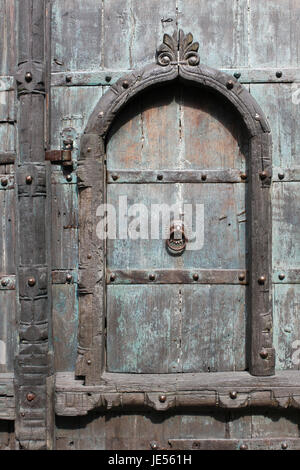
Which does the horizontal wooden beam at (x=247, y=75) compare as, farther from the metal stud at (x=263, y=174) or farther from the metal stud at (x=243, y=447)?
the metal stud at (x=243, y=447)

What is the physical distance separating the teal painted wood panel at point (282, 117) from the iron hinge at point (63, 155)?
969mm

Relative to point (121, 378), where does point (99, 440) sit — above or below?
below

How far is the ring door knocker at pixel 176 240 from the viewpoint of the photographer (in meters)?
2.31

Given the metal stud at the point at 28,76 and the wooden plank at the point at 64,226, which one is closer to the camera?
the metal stud at the point at 28,76

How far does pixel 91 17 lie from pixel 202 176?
987 mm

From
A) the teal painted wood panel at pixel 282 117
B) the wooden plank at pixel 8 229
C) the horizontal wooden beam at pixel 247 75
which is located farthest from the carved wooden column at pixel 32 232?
the teal painted wood panel at pixel 282 117

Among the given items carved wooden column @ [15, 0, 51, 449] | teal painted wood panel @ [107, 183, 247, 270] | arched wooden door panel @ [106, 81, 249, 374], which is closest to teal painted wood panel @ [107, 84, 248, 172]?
arched wooden door panel @ [106, 81, 249, 374]

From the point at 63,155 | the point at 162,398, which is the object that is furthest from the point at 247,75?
the point at 162,398

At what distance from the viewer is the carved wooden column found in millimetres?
2211

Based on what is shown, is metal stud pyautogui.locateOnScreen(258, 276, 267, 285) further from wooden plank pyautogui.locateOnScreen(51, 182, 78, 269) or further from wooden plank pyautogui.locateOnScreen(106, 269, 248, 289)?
wooden plank pyautogui.locateOnScreen(51, 182, 78, 269)

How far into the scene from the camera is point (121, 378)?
89.7 inches

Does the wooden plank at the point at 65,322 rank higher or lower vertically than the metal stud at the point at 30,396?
higher

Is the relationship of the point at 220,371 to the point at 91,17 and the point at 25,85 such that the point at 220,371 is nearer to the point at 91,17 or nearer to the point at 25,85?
the point at 25,85

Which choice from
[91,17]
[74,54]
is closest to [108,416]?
[74,54]
